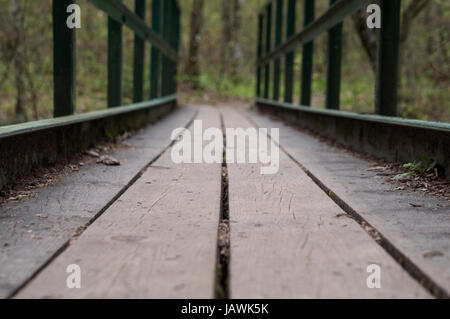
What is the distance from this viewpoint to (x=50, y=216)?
1.73 metres

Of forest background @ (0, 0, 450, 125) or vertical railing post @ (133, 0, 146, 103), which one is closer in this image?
vertical railing post @ (133, 0, 146, 103)

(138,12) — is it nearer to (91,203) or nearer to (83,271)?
(91,203)

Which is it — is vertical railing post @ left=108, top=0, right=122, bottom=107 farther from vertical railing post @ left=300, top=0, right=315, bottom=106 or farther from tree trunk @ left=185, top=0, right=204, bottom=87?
tree trunk @ left=185, top=0, right=204, bottom=87

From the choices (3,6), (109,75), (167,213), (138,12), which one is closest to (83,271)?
(167,213)

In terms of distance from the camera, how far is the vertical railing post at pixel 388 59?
3148 mm

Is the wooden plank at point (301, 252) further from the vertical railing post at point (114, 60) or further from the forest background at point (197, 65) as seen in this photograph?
the vertical railing post at point (114, 60)

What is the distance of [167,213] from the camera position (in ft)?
5.95

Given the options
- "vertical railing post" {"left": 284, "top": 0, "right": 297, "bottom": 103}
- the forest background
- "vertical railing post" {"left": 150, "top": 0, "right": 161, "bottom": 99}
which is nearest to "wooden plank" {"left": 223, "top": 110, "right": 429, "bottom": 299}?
the forest background

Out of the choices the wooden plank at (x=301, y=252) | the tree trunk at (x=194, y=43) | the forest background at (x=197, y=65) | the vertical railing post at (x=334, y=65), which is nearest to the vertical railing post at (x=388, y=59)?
the forest background at (x=197, y=65)

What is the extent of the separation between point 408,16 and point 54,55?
5.10 meters

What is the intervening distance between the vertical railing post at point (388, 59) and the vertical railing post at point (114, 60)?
7.03 ft

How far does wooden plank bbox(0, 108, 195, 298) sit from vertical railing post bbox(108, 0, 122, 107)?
1628 mm

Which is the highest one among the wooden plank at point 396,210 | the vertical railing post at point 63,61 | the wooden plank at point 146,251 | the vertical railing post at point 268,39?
the vertical railing post at point 268,39

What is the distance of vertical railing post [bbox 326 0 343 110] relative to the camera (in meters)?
4.45
